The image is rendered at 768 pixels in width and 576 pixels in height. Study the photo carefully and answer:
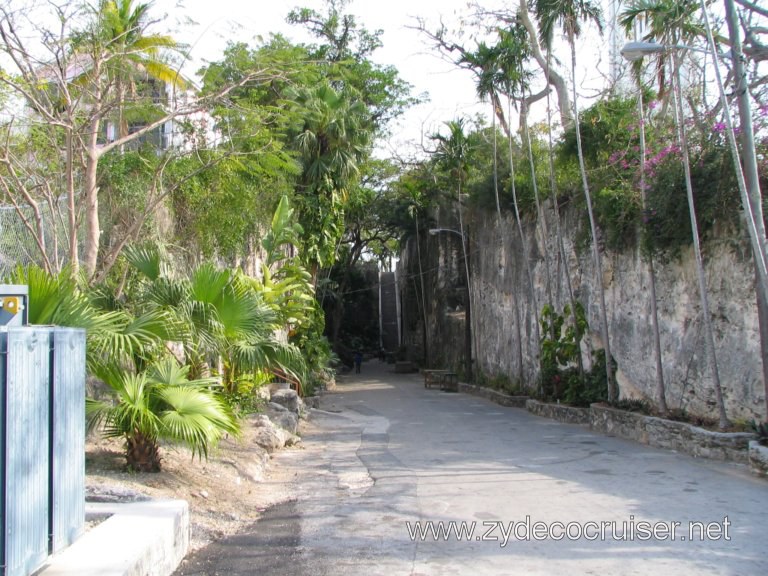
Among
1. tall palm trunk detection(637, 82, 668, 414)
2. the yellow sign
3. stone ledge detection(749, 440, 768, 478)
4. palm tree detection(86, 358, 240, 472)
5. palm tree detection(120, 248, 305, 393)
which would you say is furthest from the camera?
tall palm trunk detection(637, 82, 668, 414)

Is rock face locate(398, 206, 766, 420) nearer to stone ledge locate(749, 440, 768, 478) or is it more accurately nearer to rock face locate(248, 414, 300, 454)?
stone ledge locate(749, 440, 768, 478)

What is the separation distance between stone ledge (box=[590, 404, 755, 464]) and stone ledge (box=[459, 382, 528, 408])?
628cm

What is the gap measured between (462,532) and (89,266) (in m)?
6.06

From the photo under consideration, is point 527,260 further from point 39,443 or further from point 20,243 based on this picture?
point 39,443

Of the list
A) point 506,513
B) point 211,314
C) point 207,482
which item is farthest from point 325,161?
point 506,513

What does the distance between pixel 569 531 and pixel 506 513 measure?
0.94m

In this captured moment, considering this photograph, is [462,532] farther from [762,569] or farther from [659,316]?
[659,316]

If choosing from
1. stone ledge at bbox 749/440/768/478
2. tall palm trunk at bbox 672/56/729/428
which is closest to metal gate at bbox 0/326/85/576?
Answer: stone ledge at bbox 749/440/768/478

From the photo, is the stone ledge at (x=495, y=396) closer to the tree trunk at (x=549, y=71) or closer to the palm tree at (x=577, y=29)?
the palm tree at (x=577, y=29)

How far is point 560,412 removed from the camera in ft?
59.2

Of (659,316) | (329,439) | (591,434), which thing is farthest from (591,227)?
(329,439)

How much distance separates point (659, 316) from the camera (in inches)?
577

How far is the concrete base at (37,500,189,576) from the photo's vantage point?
15.8ft

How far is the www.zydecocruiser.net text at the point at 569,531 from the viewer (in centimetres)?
650
